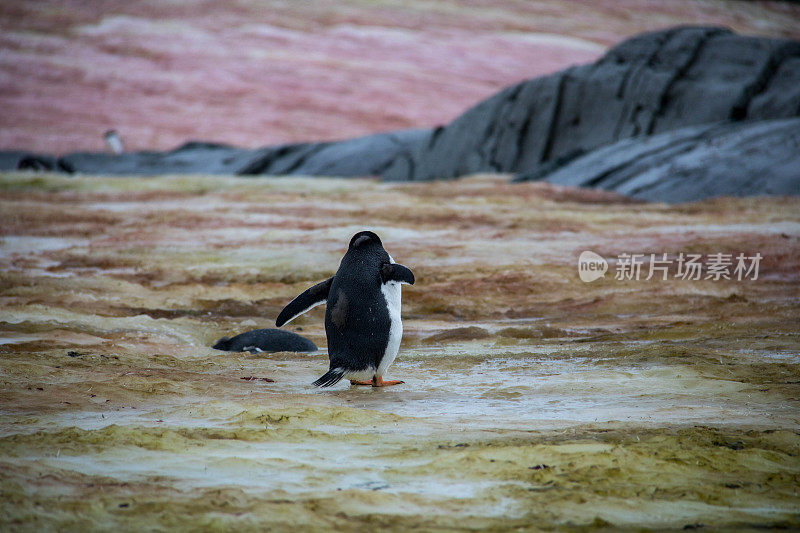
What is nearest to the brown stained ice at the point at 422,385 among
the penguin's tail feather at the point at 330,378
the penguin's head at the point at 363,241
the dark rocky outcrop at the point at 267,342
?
the penguin's tail feather at the point at 330,378

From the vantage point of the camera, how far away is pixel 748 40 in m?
20.2

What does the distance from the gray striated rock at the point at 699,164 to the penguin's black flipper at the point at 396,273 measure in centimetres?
1113

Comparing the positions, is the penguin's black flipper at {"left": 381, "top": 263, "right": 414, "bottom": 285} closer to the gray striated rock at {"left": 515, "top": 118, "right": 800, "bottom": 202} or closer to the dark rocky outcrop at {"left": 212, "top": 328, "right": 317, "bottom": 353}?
the dark rocky outcrop at {"left": 212, "top": 328, "right": 317, "bottom": 353}

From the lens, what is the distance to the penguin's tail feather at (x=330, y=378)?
5.68 m

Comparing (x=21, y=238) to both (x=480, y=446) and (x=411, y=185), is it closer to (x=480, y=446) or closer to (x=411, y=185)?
(x=411, y=185)

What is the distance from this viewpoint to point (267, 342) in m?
7.35

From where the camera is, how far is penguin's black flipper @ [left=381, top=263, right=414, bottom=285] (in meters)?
5.90

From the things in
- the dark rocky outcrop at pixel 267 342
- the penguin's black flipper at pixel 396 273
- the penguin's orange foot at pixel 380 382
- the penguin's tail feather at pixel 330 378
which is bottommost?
the dark rocky outcrop at pixel 267 342

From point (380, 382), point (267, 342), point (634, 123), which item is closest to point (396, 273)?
point (380, 382)

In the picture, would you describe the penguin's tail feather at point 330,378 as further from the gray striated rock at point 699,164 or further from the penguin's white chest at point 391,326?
the gray striated rock at point 699,164

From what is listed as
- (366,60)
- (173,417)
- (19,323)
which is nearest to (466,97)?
(366,60)

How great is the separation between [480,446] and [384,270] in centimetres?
214

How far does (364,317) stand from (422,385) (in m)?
0.59

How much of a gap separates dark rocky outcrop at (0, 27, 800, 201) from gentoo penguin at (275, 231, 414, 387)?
36.7 feet
